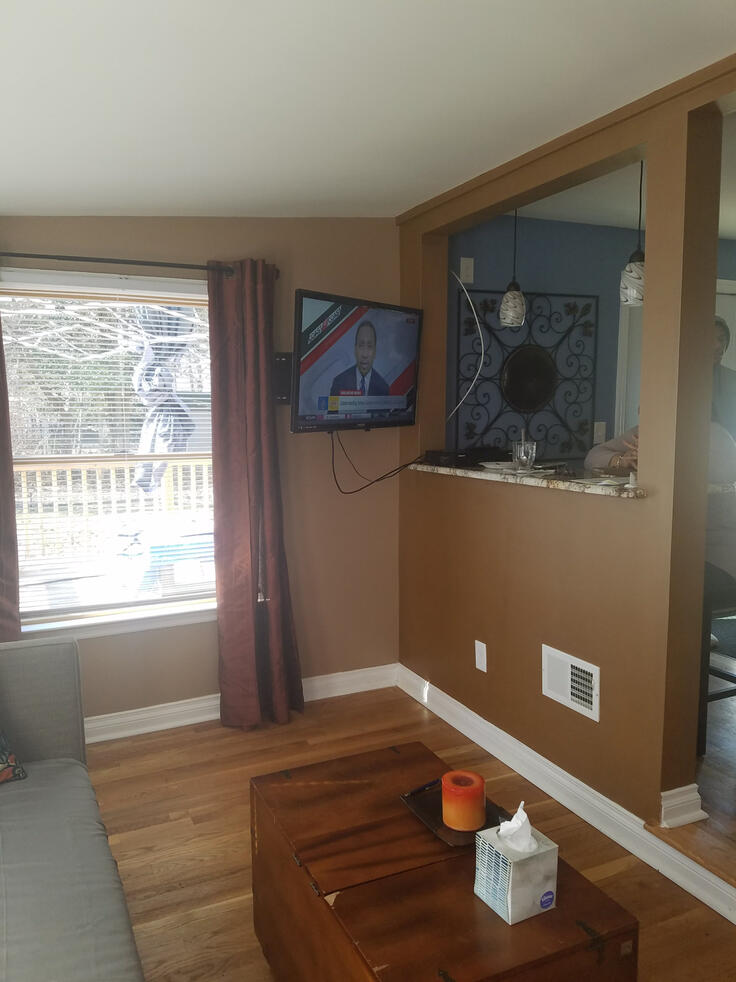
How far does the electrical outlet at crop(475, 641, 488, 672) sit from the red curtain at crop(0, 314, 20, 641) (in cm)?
192

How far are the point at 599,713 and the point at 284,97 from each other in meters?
2.19

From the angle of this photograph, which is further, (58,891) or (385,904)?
(58,891)

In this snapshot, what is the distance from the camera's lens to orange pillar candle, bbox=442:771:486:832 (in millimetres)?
1710

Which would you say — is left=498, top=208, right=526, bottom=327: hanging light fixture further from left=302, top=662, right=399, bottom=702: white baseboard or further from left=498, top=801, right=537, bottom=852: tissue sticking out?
left=498, top=801, right=537, bottom=852: tissue sticking out

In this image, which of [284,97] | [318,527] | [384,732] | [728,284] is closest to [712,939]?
[384,732]

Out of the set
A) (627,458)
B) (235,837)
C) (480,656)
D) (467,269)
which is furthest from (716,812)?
(467,269)

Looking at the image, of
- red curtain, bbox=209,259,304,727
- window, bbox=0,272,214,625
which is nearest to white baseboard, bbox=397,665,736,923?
red curtain, bbox=209,259,304,727

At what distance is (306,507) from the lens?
367 cm

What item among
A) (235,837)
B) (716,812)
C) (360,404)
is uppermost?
(360,404)

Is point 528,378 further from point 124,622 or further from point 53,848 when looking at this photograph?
point 53,848

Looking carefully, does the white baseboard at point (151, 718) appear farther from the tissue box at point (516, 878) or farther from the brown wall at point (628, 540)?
the tissue box at point (516, 878)

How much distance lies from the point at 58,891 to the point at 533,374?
3.05 metres

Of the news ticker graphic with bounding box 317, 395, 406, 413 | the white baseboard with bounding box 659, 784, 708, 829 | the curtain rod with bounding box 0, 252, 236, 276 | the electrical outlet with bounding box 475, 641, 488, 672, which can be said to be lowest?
the white baseboard with bounding box 659, 784, 708, 829

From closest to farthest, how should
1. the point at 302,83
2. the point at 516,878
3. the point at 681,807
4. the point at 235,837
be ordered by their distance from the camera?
the point at 516,878
the point at 302,83
the point at 681,807
the point at 235,837
